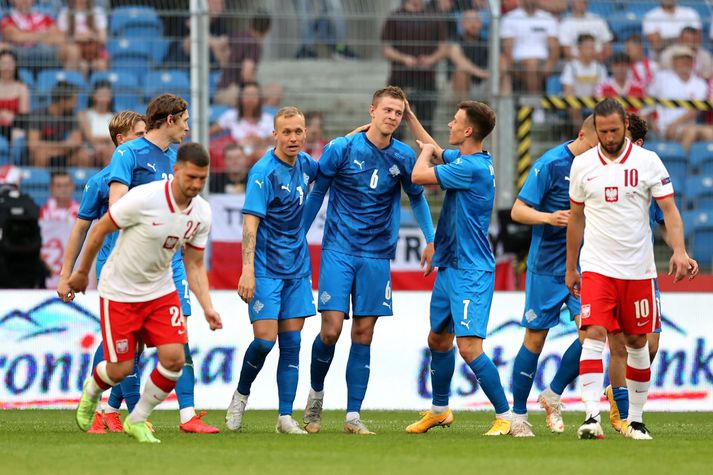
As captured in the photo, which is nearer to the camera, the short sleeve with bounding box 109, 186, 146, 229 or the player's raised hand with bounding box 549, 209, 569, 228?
the short sleeve with bounding box 109, 186, 146, 229

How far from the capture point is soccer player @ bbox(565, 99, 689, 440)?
9.01 meters

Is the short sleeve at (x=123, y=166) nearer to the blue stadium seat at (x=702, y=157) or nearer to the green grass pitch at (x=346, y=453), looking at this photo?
the green grass pitch at (x=346, y=453)

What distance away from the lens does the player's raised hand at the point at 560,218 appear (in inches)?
376

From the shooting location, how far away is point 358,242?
10047mm

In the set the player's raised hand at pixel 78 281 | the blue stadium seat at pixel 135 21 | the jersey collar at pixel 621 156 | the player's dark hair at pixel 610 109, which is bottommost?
the player's raised hand at pixel 78 281

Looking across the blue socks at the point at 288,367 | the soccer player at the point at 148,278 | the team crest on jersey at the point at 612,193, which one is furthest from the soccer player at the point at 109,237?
the team crest on jersey at the point at 612,193

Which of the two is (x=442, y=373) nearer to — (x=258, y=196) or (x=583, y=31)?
(x=258, y=196)

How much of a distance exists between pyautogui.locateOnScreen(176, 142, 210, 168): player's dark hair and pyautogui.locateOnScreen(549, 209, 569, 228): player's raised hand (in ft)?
8.93

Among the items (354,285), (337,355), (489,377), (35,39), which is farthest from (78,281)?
(35,39)

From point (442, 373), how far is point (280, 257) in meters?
1.54

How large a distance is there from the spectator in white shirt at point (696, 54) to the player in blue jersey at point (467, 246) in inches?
335

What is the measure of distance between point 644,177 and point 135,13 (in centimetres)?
914

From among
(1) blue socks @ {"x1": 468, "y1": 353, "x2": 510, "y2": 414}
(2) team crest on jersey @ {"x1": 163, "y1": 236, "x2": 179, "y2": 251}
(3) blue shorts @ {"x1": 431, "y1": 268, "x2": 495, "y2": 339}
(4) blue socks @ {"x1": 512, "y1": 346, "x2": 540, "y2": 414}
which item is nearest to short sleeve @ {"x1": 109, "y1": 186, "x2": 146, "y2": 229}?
(2) team crest on jersey @ {"x1": 163, "y1": 236, "x2": 179, "y2": 251}

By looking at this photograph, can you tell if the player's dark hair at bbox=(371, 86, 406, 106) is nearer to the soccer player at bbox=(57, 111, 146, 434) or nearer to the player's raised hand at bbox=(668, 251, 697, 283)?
the soccer player at bbox=(57, 111, 146, 434)
